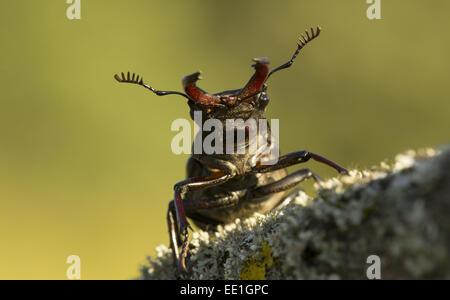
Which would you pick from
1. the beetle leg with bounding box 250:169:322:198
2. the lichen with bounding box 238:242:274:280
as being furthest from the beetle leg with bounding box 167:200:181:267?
the lichen with bounding box 238:242:274:280

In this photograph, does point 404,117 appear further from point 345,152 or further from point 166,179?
point 166,179

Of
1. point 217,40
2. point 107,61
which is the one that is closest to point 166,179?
point 107,61
